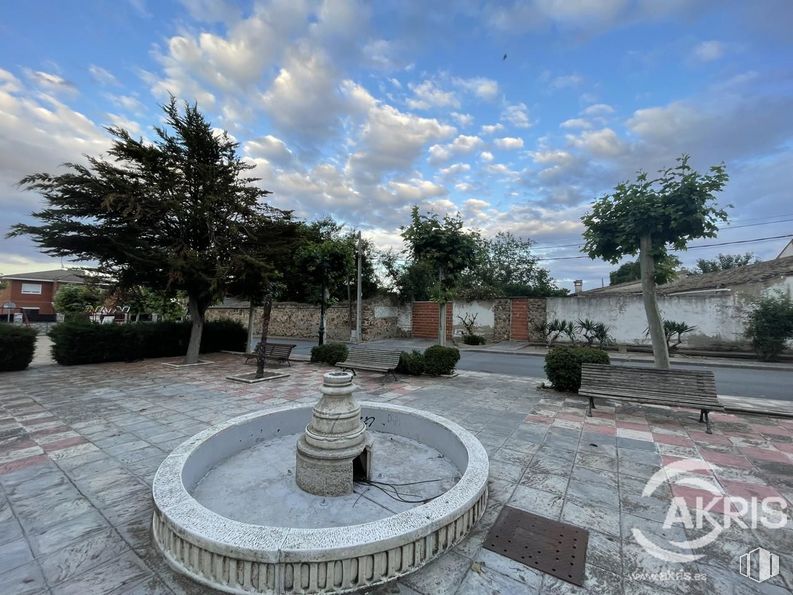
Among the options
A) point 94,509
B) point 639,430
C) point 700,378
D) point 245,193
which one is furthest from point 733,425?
point 245,193

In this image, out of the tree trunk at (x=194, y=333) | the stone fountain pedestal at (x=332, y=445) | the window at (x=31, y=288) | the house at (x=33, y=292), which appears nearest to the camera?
the stone fountain pedestal at (x=332, y=445)

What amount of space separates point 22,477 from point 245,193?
882 centimetres

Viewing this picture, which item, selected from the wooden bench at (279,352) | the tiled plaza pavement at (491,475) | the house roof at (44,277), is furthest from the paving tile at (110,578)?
the house roof at (44,277)

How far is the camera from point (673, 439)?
445 cm

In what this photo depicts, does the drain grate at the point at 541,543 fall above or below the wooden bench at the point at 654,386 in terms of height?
below

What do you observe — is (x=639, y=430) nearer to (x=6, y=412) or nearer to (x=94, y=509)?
(x=94, y=509)

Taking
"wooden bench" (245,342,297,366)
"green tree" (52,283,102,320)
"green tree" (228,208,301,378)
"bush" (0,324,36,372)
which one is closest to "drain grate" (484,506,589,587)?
"wooden bench" (245,342,297,366)

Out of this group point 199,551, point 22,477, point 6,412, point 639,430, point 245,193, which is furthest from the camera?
point 245,193

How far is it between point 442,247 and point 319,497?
21.3 feet

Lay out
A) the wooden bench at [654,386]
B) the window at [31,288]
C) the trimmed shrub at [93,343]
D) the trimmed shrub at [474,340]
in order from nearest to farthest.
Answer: the wooden bench at [654,386]
the trimmed shrub at [93,343]
the trimmed shrub at [474,340]
the window at [31,288]

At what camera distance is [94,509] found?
2768 millimetres

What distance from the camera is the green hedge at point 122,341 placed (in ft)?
32.7

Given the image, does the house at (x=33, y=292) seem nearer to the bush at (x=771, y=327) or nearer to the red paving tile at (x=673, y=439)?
the red paving tile at (x=673, y=439)

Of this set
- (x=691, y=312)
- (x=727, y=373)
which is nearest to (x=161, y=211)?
(x=727, y=373)
